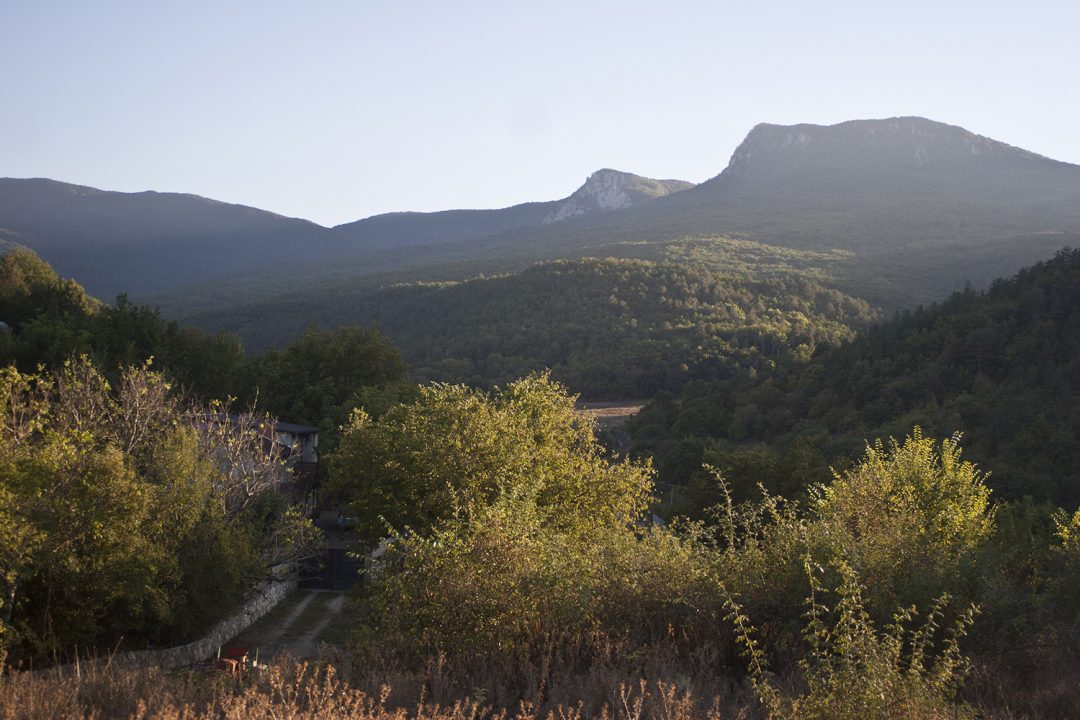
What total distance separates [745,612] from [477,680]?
2946mm

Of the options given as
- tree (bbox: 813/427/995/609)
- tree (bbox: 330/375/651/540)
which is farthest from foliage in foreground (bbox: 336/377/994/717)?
tree (bbox: 330/375/651/540)

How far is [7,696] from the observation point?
6.67 meters

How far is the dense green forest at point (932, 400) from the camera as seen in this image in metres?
37.5

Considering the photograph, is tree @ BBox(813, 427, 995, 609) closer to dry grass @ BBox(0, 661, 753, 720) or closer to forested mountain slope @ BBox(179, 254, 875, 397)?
dry grass @ BBox(0, 661, 753, 720)

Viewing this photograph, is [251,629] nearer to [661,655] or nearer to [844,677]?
[661,655]

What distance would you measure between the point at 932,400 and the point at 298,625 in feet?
122

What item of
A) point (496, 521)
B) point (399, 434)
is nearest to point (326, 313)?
point (399, 434)


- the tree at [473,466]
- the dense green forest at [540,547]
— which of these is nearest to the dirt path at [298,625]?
A: the dense green forest at [540,547]

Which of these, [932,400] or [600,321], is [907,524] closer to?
[932,400]

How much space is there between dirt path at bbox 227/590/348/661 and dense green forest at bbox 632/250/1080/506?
51.6ft

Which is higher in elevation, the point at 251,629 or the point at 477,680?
the point at 477,680

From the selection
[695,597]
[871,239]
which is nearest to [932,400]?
[695,597]

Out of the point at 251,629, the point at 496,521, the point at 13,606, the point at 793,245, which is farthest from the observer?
the point at 793,245

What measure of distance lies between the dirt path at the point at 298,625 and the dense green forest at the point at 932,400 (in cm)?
1572
